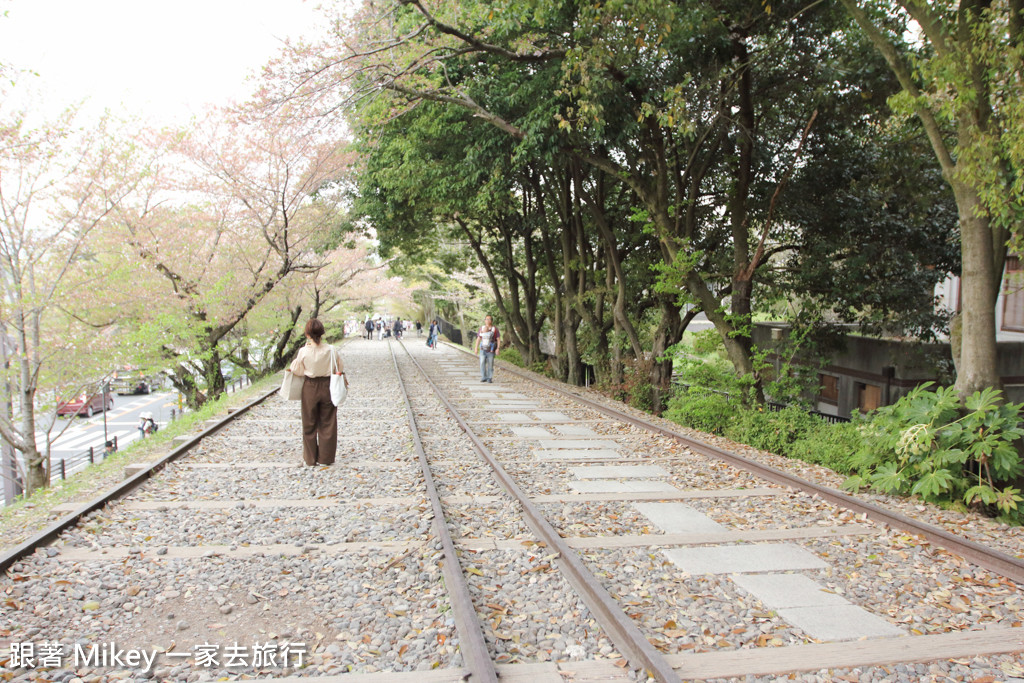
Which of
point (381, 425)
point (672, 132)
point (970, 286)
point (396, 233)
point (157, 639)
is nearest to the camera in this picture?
point (157, 639)

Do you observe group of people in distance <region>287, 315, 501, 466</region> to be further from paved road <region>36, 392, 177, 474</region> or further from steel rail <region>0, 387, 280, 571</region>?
paved road <region>36, 392, 177, 474</region>

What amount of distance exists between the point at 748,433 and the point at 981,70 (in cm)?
504

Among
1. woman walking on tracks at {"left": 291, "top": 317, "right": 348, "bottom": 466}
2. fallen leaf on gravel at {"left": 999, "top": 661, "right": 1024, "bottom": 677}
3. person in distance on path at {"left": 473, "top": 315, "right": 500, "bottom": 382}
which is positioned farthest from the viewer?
person in distance on path at {"left": 473, "top": 315, "right": 500, "bottom": 382}

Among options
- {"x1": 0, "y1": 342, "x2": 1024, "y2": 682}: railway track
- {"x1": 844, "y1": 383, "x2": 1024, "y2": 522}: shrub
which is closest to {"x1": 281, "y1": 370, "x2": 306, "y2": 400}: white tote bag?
{"x1": 0, "y1": 342, "x2": 1024, "y2": 682}: railway track

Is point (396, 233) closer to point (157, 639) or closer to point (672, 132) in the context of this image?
point (672, 132)

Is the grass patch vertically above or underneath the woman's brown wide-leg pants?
underneath

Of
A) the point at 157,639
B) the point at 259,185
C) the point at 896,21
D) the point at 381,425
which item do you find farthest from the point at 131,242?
the point at 896,21

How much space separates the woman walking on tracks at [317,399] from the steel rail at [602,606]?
2.51 metres

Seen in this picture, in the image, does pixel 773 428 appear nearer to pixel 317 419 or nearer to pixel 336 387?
pixel 336 387

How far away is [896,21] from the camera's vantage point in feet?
27.3

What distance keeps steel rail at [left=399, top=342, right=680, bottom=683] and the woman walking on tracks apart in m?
2.51

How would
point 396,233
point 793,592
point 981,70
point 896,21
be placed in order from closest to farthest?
point 793,592 → point 981,70 → point 896,21 → point 396,233

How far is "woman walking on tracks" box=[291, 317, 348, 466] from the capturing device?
7.15 meters

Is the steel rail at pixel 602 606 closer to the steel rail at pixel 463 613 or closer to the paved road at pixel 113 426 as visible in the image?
the steel rail at pixel 463 613
